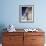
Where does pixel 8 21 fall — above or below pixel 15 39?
above

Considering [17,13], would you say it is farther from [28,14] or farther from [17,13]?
[28,14]

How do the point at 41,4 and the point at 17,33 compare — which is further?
the point at 41,4

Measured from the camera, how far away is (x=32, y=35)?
12.0 ft

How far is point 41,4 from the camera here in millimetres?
4125

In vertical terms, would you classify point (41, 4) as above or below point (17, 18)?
above

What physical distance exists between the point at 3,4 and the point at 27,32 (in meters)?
Result: 1.24

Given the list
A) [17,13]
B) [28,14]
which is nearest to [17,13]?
[17,13]

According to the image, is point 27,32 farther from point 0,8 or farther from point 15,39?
→ point 0,8

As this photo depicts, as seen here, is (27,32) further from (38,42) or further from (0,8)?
(0,8)

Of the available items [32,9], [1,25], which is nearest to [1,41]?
[1,25]

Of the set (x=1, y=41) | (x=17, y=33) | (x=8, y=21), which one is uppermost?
(x=8, y=21)

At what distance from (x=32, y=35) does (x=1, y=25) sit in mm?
1120

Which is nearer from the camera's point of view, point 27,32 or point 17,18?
point 27,32

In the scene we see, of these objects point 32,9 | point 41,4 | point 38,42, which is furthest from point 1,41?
point 41,4
